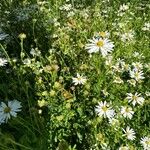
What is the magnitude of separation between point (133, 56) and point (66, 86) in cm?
67

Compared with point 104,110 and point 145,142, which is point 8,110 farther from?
point 145,142

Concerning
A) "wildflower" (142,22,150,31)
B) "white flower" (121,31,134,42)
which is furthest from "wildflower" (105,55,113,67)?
"wildflower" (142,22,150,31)

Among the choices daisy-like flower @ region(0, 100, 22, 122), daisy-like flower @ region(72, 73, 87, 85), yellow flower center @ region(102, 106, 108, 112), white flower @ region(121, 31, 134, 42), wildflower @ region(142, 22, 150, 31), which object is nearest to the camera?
daisy-like flower @ region(0, 100, 22, 122)

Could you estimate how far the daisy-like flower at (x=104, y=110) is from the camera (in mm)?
2740

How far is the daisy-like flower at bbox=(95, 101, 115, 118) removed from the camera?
2.74m

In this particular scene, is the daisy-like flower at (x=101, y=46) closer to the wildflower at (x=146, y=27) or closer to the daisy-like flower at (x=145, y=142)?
the daisy-like flower at (x=145, y=142)

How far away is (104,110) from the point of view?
2.76 m

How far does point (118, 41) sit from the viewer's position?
11.3ft

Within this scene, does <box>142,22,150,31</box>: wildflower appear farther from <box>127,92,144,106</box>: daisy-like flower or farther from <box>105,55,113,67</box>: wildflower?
<box>127,92,144,106</box>: daisy-like flower

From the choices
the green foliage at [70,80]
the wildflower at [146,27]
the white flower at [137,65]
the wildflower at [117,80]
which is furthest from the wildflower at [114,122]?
the wildflower at [146,27]

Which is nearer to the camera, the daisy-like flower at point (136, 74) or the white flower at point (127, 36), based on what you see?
the daisy-like flower at point (136, 74)

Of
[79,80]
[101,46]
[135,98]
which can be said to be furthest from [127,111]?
[101,46]

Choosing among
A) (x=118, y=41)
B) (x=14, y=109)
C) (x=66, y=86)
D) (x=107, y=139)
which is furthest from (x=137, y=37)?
(x=14, y=109)

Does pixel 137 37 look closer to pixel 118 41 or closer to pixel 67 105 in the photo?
pixel 118 41
